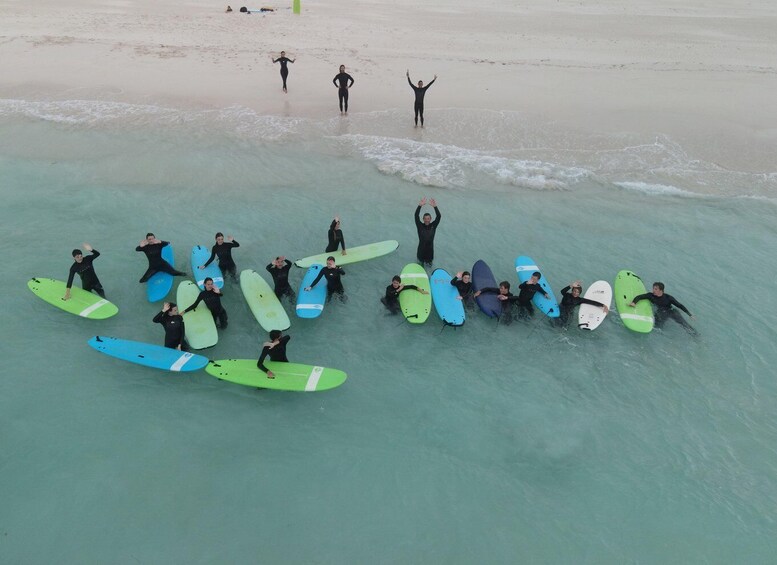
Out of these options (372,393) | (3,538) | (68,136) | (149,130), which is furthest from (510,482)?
(68,136)

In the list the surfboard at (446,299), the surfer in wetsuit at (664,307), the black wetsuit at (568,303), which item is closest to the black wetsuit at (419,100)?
the surfboard at (446,299)

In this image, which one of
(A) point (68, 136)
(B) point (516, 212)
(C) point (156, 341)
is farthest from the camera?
(A) point (68, 136)

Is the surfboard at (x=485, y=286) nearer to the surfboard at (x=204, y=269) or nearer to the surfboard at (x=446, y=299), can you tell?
the surfboard at (x=446, y=299)

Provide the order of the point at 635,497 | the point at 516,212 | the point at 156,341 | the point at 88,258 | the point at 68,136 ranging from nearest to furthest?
the point at 635,497 → the point at 156,341 → the point at 88,258 → the point at 516,212 → the point at 68,136

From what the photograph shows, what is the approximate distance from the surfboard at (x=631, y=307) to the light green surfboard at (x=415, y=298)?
12.7 feet

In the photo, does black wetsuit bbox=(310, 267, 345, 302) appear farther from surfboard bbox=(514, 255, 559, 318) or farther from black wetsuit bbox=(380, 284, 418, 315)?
surfboard bbox=(514, 255, 559, 318)

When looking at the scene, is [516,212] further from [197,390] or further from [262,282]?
[197,390]

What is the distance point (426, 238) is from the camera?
11.5 metres

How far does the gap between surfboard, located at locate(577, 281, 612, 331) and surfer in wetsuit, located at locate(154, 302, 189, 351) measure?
7.40 meters

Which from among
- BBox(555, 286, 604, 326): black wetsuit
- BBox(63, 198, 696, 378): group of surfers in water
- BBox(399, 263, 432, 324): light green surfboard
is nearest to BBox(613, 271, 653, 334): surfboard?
BBox(63, 198, 696, 378): group of surfers in water

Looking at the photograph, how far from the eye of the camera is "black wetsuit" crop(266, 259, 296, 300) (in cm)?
1012

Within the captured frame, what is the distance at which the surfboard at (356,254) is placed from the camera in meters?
11.3

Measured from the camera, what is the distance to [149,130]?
17.5 meters

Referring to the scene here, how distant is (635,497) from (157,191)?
44.0 feet
